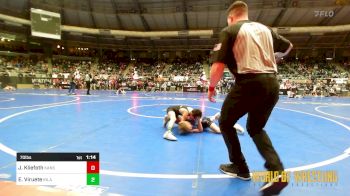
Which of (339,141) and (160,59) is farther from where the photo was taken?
(160,59)

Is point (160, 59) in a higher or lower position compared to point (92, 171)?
higher

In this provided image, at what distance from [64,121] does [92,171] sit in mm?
5741

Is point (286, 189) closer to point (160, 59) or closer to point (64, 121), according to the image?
point (64, 121)

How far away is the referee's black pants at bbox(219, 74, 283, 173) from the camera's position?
120 inches

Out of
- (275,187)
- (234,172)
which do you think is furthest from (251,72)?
(234,172)

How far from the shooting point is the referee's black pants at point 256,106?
305 centimetres

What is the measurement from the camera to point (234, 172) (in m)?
3.65

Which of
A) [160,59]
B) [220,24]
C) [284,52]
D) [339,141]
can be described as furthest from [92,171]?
[160,59]

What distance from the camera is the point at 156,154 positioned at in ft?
15.0

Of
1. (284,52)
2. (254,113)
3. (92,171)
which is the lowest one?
(92,171)

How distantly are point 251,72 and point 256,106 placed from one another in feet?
1.37

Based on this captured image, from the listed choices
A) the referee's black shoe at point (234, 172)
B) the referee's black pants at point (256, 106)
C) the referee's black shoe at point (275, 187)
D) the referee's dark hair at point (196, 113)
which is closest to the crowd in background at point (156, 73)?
the referee's dark hair at point (196, 113)

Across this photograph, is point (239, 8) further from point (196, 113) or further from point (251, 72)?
point (196, 113)
